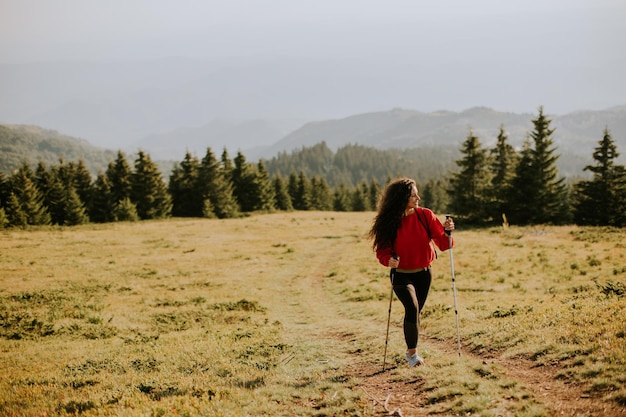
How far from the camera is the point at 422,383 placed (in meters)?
8.16

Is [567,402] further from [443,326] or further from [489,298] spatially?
[489,298]

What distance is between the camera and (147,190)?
Result: 66.3m

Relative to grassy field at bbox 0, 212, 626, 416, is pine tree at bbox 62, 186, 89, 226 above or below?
above

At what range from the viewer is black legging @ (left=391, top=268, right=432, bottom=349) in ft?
27.9

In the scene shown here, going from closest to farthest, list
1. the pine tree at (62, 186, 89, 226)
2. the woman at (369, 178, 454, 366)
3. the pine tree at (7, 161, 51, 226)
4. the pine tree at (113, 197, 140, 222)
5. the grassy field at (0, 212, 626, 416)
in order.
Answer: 1. the grassy field at (0, 212, 626, 416)
2. the woman at (369, 178, 454, 366)
3. the pine tree at (7, 161, 51, 226)
4. the pine tree at (62, 186, 89, 226)
5. the pine tree at (113, 197, 140, 222)

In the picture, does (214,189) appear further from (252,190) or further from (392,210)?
(392,210)

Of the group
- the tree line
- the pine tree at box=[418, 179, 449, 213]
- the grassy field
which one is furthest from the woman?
the pine tree at box=[418, 179, 449, 213]

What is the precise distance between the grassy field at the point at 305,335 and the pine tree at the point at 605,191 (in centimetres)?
1907

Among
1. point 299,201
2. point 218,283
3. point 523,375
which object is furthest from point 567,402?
point 299,201

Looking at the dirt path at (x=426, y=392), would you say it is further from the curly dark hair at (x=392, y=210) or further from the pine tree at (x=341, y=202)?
the pine tree at (x=341, y=202)

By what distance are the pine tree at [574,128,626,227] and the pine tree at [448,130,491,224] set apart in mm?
11050

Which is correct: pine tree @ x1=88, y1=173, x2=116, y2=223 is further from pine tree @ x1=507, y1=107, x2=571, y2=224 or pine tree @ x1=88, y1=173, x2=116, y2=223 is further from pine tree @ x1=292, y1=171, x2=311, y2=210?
pine tree @ x1=507, y1=107, x2=571, y2=224

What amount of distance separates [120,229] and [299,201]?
55967 millimetres

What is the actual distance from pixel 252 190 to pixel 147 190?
21169 mm
